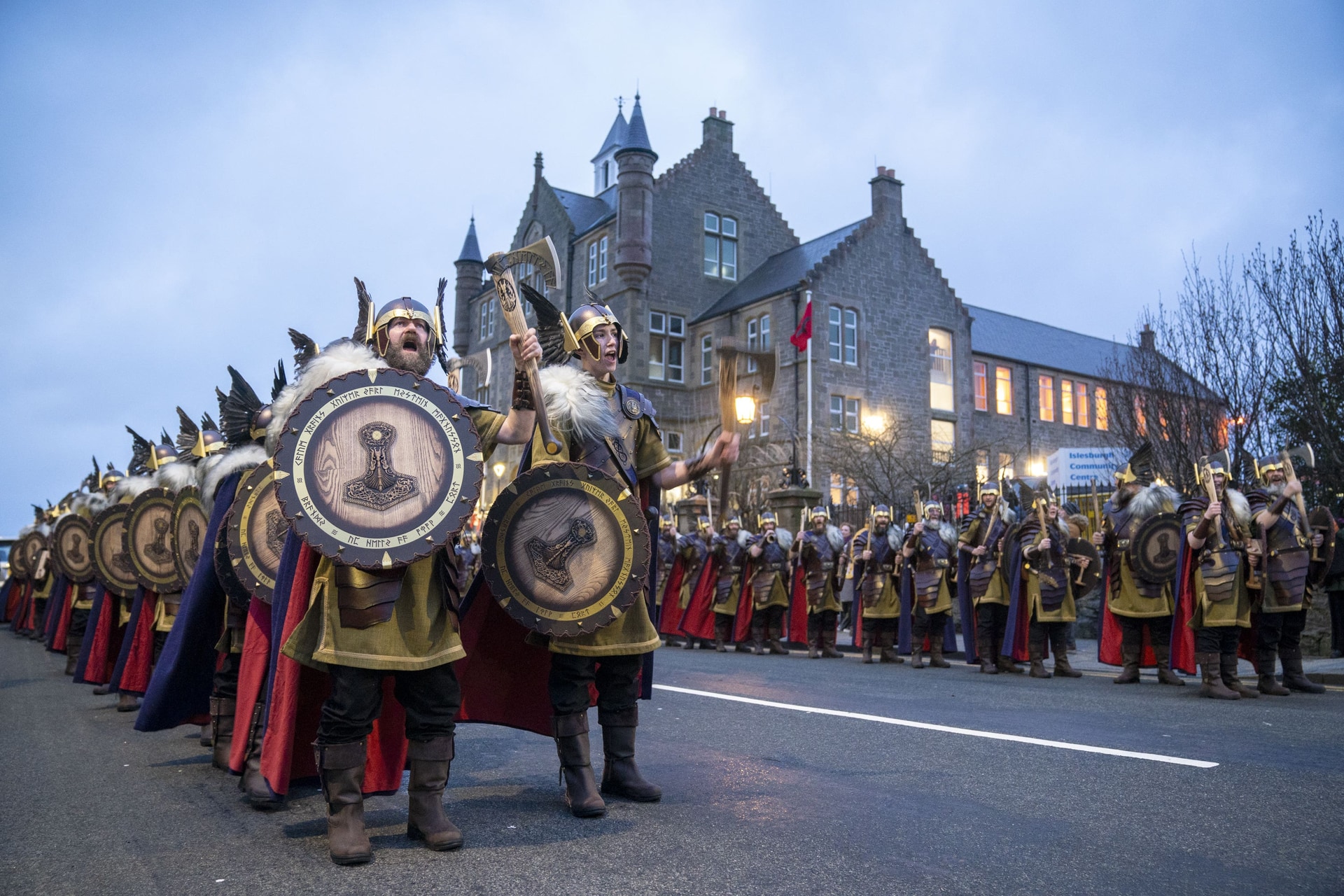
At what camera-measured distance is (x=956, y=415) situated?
3759 cm

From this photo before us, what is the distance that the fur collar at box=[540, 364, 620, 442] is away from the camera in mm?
4340

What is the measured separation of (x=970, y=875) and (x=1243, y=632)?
744 centimetres

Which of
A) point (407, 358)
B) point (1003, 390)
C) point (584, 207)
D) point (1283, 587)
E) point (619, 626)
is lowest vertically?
point (619, 626)

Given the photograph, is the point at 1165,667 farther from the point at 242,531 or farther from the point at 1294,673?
the point at 242,531

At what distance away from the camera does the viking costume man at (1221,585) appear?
8.55 meters

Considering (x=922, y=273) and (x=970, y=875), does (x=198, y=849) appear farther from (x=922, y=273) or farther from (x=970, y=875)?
(x=922, y=273)

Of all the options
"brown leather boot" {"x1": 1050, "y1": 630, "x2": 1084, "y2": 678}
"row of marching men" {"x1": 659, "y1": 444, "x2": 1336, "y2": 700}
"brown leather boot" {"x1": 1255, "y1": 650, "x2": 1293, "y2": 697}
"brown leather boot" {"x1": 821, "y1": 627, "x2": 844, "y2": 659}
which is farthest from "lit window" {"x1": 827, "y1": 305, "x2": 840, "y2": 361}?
"brown leather boot" {"x1": 1255, "y1": 650, "x2": 1293, "y2": 697}

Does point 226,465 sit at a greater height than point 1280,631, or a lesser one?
greater

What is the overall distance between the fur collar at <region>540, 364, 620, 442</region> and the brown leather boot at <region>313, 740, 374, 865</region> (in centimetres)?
148

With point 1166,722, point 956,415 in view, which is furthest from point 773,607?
point 956,415

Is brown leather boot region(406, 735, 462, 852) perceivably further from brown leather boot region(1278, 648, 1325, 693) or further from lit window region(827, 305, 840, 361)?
lit window region(827, 305, 840, 361)

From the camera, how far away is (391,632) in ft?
11.8

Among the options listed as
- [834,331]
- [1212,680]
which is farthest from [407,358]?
[834,331]

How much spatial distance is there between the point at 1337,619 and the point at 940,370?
1025 inches
